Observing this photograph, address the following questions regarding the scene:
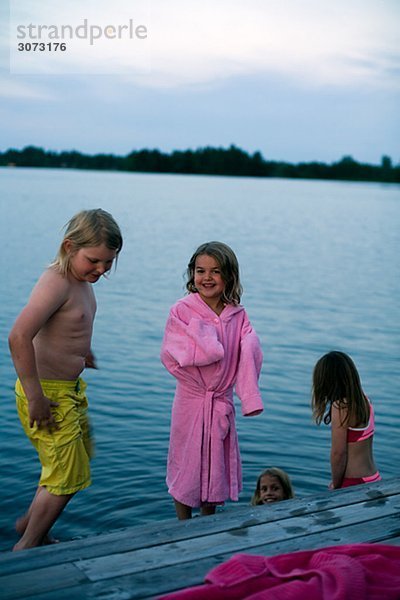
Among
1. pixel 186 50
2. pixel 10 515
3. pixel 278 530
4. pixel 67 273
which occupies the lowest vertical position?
pixel 10 515

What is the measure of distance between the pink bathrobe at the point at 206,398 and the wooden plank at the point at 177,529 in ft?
2.02

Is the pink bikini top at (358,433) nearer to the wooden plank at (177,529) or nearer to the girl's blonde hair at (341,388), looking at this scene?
the girl's blonde hair at (341,388)

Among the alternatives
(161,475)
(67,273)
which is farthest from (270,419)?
(67,273)

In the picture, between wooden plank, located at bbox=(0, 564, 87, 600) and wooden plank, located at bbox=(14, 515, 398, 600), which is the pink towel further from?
wooden plank, located at bbox=(0, 564, 87, 600)

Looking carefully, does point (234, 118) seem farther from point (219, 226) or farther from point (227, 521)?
point (227, 521)

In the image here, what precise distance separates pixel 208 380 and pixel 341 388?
29.6 inches

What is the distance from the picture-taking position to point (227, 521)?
133 inches

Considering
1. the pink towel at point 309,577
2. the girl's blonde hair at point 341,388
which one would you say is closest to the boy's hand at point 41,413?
the pink towel at point 309,577

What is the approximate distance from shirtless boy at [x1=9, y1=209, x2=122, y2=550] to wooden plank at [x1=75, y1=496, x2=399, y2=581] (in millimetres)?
880

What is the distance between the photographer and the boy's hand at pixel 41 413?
3682 mm

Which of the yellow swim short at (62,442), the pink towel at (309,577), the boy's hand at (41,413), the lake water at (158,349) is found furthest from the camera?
the lake water at (158,349)

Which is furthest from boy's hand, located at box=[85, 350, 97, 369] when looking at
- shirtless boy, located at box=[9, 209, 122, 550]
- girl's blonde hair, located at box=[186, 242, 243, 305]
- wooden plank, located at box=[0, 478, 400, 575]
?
wooden plank, located at box=[0, 478, 400, 575]

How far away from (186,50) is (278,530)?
99.9 feet

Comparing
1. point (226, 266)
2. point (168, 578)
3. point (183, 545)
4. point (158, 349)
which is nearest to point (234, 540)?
point (183, 545)
